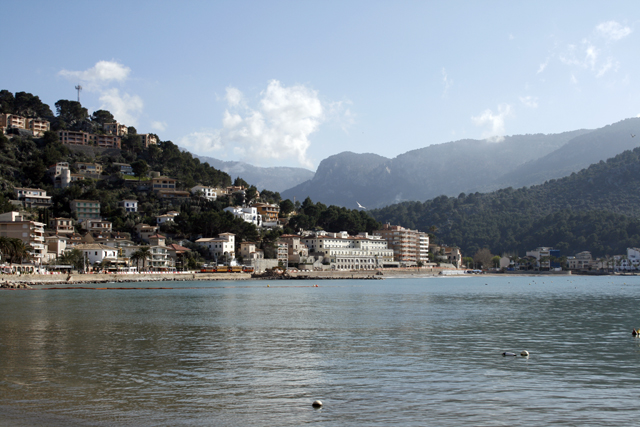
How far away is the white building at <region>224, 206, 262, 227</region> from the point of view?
395 feet

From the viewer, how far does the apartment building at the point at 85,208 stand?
347 feet

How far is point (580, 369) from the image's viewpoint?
15.7m

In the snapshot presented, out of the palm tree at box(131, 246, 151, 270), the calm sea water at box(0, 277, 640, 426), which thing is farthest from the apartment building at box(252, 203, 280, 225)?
the calm sea water at box(0, 277, 640, 426)

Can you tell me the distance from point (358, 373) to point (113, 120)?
15585cm

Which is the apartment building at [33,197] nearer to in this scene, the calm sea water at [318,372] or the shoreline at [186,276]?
the shoreline at [186,276]

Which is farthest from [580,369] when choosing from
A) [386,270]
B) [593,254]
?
[593,254]

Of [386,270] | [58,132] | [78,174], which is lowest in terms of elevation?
[386,270]

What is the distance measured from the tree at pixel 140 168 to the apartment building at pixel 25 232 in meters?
44.4

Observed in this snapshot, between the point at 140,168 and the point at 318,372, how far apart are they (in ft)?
386

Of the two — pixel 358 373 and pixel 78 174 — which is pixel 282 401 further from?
pixel 78 174

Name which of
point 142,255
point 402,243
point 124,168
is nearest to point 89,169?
point 124,168

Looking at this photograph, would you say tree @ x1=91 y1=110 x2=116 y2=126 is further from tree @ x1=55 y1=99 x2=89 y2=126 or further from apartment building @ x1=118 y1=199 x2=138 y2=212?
apartment building @ x1=118 y1=199 x2=138 y2=212

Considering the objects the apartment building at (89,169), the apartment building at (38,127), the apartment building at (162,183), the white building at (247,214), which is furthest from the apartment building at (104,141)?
the white building at (247,214)

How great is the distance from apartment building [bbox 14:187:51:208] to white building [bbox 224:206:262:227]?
3499 cm
